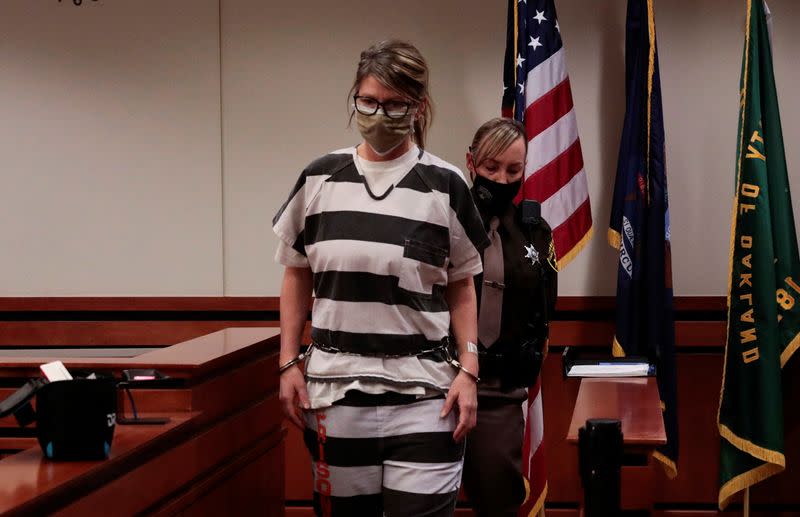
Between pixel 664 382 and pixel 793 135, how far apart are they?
121cm

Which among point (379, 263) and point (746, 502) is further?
point (746, 502)

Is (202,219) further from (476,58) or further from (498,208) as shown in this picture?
(498,208)

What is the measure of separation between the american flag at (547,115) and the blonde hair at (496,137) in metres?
1.27

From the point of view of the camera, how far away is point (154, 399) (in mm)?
2439

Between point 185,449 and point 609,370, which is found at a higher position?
point 609,370

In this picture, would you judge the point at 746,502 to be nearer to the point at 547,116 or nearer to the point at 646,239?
the point at 646,239

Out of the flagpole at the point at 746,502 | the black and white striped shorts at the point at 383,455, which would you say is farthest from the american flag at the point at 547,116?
the black and white striped shorts at the point at 383,455

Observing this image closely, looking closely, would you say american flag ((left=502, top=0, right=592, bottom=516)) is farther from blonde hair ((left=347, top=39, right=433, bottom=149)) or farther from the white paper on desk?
→ blonde hair ((left=347, top=39, right=433, bottom=149))

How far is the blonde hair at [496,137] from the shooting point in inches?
107

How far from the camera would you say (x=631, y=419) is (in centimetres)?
213

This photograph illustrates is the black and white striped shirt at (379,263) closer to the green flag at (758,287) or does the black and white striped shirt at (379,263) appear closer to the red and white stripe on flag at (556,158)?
the red and white stripe on flag at (556,158)

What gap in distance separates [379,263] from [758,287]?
2285 millimetres

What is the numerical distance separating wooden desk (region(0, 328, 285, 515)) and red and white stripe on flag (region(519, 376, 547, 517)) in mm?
969

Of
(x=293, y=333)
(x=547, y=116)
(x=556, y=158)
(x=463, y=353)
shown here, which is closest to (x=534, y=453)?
(x=556, y=158)
